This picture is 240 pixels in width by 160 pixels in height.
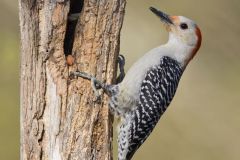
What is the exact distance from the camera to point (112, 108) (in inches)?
293

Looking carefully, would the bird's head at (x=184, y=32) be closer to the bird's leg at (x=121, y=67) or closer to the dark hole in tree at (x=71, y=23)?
the bird's leg at (x=121, y=67)

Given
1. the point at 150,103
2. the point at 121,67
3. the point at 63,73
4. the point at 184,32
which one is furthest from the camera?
the point at 184,32

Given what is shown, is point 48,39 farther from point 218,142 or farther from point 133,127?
point 218,142

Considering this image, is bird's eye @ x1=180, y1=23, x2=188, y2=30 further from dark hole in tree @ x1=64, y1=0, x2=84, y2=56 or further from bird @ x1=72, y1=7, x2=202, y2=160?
dark hole in tree @ x1=64, y1=0, x2=84, y2=56

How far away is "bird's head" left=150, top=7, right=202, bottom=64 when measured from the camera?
27.3ft

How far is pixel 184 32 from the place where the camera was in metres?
8.33

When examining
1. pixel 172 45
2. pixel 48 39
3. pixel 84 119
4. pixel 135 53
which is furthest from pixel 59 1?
pixel 135 53

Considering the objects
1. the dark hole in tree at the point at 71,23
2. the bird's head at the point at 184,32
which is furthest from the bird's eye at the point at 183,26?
the dark hole in tree at the point at 71,23

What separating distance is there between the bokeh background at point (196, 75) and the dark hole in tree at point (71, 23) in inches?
158

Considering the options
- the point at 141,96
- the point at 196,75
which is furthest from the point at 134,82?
the point at 196,75

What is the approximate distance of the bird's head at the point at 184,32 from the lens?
8312 mm

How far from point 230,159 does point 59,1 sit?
5714mm

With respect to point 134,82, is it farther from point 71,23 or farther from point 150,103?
point 71,23

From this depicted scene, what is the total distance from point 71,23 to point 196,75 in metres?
5.36
